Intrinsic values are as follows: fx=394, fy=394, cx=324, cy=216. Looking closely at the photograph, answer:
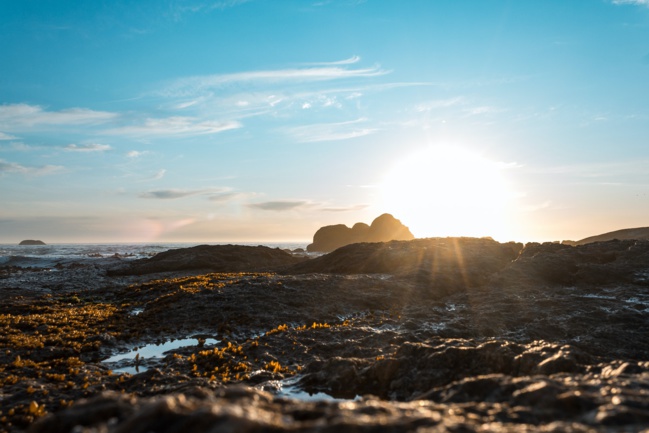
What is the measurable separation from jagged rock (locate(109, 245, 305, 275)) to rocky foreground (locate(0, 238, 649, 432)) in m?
21.0

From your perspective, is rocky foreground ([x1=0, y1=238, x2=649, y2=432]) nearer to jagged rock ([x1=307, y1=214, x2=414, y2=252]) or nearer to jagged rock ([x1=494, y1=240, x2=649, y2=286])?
jagged rock ([x1=494, y1=240, x2=649, y2=286])

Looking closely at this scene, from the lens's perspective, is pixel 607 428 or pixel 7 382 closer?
pixel 607 428

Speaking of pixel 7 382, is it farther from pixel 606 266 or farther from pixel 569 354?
pixel 606 266

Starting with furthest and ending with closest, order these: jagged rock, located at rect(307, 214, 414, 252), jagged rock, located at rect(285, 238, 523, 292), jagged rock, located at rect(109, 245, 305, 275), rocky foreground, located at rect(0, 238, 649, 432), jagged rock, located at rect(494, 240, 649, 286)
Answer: jagged rock, located at rect(307, 214, 414, 252) → jagged rock, located at rect(109, 245, 305, 275) → jagged rock, located at rect(285, 238, 523, 292) → jagged rock, located at rect(494, 240, 649, 286) → rocky foreground, located at rect(0, 238, 649, 432)

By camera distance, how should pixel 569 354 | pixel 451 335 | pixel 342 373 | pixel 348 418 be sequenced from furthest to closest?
pixel 451 335, pixel 342 373, pixel 569 354, pixel 348 418

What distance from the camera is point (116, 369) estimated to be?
17.8 metres

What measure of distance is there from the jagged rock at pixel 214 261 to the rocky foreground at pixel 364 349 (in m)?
21.0

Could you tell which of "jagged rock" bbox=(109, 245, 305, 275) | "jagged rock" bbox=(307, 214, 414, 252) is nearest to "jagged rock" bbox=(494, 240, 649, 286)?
"jagged rock" bbox=(109, 245, 305, 275)

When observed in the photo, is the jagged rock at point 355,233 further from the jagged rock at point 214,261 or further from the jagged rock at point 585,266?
the jagged rock at point 585,266

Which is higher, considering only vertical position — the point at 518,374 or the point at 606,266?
the point at 606,266

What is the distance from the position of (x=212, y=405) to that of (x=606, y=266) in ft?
136

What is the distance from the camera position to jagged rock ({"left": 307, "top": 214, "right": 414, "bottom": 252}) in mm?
176613

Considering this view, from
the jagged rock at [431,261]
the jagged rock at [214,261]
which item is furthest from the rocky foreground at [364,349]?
the jagged rock at [214,261]

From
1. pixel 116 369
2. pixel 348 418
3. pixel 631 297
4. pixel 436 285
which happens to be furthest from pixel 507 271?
pixel 348 418
